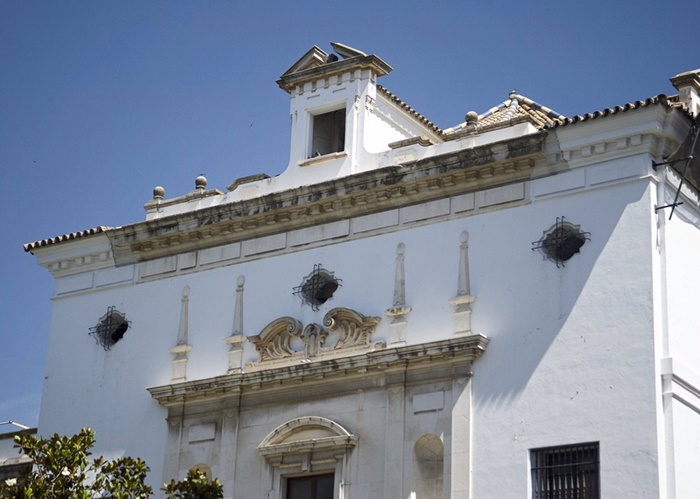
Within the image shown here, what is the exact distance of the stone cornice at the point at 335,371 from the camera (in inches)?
979

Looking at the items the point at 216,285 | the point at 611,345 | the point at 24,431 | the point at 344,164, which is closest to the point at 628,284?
the point at 611,345

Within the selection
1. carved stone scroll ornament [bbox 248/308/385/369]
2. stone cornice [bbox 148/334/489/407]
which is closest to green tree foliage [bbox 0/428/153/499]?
stone cornice [bbox 148/334/489/407]

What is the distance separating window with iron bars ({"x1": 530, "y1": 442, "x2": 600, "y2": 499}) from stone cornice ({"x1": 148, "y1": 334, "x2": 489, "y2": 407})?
6.51ft

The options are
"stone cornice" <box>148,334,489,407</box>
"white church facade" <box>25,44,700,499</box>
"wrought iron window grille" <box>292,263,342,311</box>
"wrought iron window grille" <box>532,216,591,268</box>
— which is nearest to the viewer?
"white church facade" <box>25,44,700,499</box>

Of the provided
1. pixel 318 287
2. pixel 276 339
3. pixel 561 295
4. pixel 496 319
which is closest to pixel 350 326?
pixel 318 287

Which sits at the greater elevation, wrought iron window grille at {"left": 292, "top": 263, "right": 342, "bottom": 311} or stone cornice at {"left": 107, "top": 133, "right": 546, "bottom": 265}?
stone cornice at {"left": 107, "top": 133, "right": 546, "bottom": 265}

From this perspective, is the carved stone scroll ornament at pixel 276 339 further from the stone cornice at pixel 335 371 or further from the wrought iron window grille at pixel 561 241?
the wrought iron window grille at pixel 561 241

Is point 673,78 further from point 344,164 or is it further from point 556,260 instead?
point 344,164

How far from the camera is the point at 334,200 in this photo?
2705 cm

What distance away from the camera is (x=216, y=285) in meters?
28.1

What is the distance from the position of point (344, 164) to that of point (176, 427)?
5074mm

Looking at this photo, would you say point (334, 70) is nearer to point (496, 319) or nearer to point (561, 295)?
point (496, 319)

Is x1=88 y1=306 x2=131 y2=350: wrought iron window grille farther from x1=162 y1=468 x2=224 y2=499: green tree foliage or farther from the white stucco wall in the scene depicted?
x1=162 y1=468 x2=224 y2=499: green tree foliage

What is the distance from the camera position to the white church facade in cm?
2367
